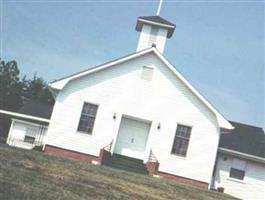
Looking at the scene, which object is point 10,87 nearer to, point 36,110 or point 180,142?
point 36,110

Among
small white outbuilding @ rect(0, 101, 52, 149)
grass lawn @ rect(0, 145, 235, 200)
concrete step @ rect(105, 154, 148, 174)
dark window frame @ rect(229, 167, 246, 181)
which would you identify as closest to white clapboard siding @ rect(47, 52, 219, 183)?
concrete step @ rect(105, 154, 148, 174)

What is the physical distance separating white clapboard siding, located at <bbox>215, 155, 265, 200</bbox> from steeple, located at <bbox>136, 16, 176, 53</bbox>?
311 inches

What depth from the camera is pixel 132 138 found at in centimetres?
2489

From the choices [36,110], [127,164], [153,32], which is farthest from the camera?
[36,110]

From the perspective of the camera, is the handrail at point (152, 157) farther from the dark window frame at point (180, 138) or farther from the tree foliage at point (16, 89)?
the tree foliage at point (16, 89)

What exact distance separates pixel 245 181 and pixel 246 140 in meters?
2.79

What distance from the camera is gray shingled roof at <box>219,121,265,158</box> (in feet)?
88.4

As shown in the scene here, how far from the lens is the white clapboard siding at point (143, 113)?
24.1m

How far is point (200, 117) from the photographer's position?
24.5m

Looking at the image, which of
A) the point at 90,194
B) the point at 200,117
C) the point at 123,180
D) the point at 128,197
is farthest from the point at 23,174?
the point at 200,117

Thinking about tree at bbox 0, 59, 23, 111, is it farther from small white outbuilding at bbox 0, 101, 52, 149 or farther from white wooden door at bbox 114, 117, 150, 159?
white wooden door at bbox 114, 117, 150, 159

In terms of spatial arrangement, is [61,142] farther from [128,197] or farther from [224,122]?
[128,197]

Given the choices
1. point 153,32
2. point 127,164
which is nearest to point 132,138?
point 127,164

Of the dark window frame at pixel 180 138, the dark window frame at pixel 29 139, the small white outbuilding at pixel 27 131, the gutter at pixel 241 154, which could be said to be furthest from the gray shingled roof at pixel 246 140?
the dark window frame at pixel 29 139
